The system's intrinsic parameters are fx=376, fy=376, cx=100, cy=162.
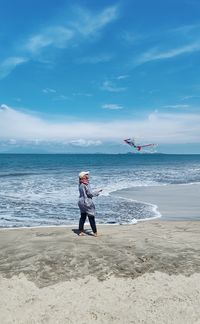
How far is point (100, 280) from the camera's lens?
732 centimetres

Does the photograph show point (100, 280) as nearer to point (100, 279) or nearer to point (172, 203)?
point (100, 279)

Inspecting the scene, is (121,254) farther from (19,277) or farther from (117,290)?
(19,277)

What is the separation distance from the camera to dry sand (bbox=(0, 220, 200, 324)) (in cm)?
646

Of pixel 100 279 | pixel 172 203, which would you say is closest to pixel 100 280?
pixel 100 279

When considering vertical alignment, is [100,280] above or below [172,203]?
above

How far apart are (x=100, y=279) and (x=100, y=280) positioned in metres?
0.03

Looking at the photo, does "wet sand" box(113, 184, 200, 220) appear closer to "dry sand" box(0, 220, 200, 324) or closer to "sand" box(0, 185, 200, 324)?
"sand" box(0, 185, 200, 324)

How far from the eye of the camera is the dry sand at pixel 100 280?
6457mm

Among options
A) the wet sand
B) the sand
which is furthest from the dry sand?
the wet sand

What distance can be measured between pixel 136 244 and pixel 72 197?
47.4 ft

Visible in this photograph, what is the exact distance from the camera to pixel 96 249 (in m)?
8.79

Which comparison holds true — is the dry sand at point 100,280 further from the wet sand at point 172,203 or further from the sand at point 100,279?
the wet sand at point 172,203

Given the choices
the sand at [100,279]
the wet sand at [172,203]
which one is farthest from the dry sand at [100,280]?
the wet sand at [172,203]

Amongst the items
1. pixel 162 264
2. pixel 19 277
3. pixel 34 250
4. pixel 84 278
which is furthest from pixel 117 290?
pixel 34 250
